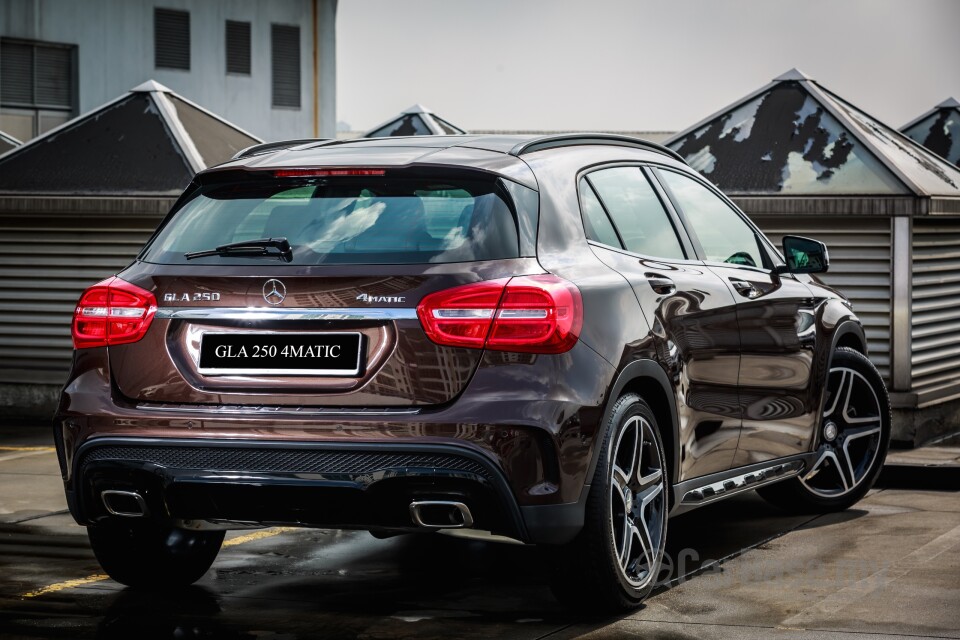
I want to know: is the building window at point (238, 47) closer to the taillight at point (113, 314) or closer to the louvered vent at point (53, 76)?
the louvered vent at point (53, 76)

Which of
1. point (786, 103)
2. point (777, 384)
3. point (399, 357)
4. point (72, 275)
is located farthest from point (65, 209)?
point (399, 357)

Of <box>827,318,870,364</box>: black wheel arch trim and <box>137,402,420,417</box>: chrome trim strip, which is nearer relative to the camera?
<box>137,402,420,417</box>: chrome trim strip

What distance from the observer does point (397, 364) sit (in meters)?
5.12

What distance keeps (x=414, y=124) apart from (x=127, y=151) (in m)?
5.57

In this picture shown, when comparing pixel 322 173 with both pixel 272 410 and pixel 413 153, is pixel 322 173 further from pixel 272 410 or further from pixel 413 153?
pixel 272 410

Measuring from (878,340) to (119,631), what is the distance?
250 inches

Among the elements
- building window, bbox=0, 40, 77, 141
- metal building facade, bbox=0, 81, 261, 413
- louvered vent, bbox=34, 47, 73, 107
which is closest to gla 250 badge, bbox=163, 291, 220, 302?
metal building facade, bbox=0, 81, 261, 413

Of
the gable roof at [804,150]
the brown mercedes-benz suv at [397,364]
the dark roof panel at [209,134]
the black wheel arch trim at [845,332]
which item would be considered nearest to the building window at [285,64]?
the dark roof panel at [209,134]

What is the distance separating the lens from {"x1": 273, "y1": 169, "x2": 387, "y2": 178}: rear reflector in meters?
5.51

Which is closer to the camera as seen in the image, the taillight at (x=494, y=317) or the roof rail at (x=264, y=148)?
the taillight at (x=494, y=317)

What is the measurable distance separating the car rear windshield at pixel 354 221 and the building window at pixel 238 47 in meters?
35.0

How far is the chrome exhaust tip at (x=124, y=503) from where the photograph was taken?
5379 millimetres

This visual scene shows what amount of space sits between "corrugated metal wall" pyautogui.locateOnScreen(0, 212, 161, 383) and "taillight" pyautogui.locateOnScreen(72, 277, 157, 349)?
6631 millimetres

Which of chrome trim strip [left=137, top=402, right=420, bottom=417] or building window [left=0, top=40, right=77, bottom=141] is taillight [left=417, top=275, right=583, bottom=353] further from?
building window [left=0, top=40, right=77, bottom=141]
